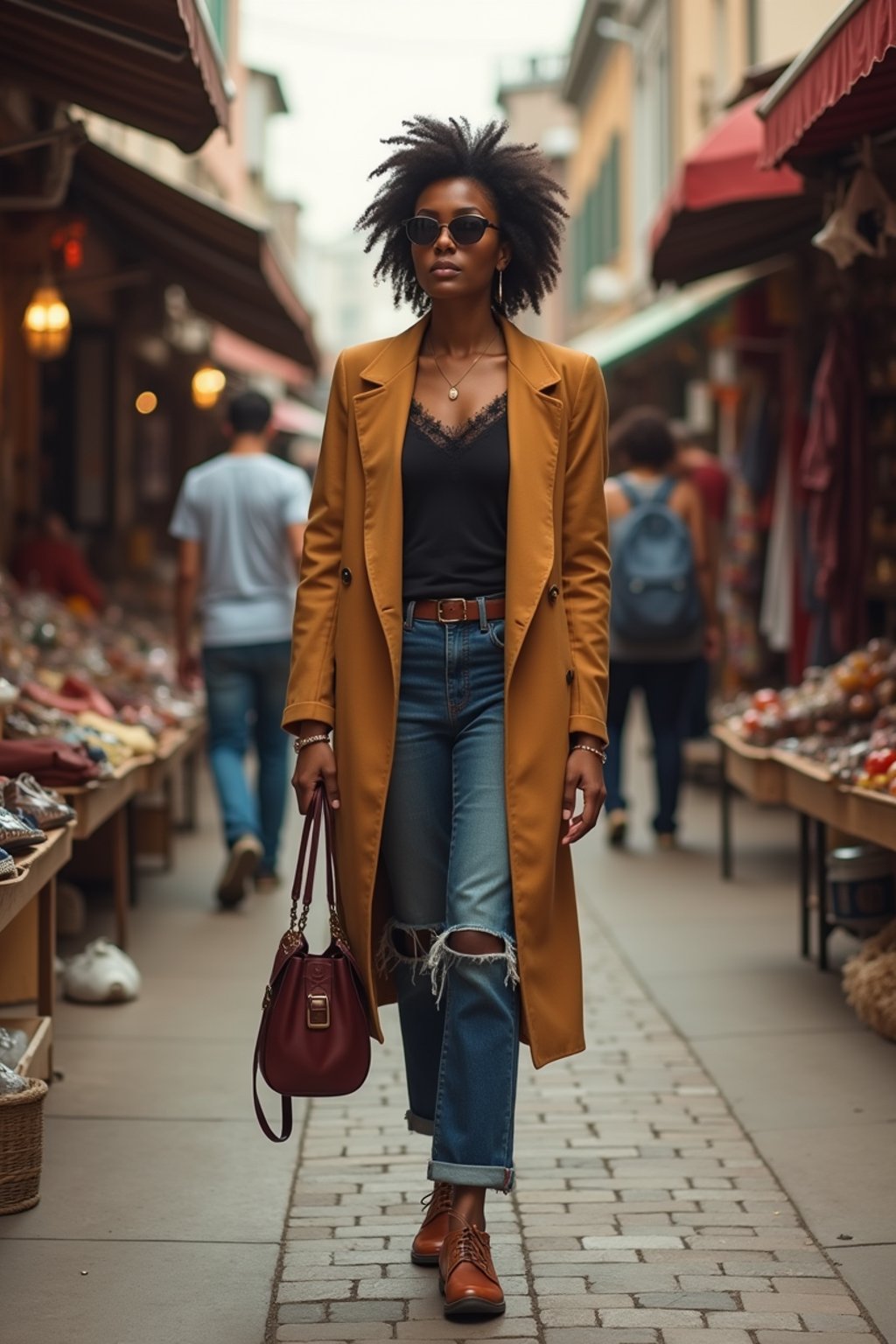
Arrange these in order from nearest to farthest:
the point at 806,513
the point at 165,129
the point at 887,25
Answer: the point at 887,25
the point at 165,129
the point at 806,513

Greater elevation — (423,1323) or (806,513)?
(806,513)

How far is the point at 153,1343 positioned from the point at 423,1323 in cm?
50

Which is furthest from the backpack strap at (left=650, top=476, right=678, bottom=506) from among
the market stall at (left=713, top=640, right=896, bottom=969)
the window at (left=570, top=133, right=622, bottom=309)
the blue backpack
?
the window at (left=570, top=133, right=622, bottom=309)

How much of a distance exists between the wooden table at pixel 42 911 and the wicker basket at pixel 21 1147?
1.23 ft

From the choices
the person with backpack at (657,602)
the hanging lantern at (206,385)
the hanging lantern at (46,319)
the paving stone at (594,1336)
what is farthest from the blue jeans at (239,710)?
the hanging lantern at (206,385)

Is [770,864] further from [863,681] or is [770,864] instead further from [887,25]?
[887,25]

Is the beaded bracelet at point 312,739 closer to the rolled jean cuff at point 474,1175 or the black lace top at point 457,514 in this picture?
the black lace top at point 457,514

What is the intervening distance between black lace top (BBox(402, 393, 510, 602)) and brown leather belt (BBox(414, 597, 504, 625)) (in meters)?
0.02

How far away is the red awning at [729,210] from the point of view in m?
7.87

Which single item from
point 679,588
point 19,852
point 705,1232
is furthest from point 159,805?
point 705,1232

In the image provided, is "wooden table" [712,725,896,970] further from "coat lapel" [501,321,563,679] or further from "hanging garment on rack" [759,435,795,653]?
"hanging garment on rack" [759,435,795,653]

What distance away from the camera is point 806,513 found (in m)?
10.6

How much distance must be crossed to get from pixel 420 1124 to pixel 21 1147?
0.90 m

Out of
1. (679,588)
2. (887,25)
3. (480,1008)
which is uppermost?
(887,25)
